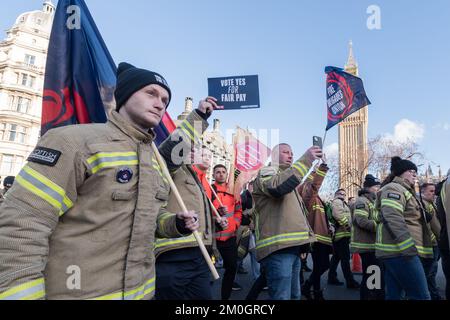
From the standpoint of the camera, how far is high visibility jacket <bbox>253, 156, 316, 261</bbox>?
3.37m

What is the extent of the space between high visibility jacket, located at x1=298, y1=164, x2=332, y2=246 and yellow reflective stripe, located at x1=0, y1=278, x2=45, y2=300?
393cm

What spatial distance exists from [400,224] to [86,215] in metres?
3.34

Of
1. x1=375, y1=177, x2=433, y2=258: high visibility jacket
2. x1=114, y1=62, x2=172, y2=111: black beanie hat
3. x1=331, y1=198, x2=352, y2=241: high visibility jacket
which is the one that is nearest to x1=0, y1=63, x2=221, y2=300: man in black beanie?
x1=114, y1=62, x2=172, y2=111: black beanie hat

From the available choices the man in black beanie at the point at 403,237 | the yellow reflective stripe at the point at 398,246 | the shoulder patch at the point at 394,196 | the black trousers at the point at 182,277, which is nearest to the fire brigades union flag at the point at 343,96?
the man in black beanie at the point at 403,237

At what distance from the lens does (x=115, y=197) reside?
1596mm

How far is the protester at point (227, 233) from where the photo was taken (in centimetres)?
488

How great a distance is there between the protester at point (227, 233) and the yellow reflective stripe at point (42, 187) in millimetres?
2922

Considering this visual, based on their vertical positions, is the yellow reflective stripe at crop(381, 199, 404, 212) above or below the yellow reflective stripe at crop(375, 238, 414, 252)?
above

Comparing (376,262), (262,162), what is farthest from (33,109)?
(376,262)

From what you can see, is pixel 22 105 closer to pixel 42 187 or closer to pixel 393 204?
pixel 393 204

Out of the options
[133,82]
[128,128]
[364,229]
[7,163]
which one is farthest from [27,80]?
[128,128]

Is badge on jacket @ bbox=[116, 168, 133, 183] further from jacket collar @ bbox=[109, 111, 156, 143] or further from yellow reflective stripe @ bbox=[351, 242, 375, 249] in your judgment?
yellow reflective stripe @ bbox=[351, 242, 375, 249]

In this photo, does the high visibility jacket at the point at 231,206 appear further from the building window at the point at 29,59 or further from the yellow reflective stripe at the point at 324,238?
the building window at the point at 29,59
